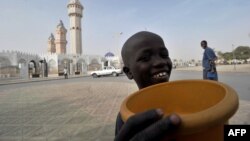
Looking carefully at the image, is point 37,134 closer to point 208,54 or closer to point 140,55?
point 208,54

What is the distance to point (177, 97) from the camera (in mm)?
950

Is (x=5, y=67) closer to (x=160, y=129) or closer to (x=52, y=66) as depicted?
(x=52, y=66)

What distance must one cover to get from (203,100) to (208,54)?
416 cm

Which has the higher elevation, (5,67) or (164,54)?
(5,67)

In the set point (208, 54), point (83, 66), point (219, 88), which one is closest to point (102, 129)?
point (208, 54)

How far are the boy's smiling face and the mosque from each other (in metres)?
34.3

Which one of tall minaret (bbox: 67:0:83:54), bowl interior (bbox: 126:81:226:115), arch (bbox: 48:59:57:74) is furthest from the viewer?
tall minaret (bbox: 67:0:83:54)

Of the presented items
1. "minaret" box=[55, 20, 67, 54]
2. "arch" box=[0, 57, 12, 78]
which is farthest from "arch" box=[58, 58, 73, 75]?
"minaret" box=[55, 20, 67, 54]

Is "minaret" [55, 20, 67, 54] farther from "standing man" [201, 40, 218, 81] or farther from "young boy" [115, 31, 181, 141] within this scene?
"young boy" [115, 31, 181, 141]

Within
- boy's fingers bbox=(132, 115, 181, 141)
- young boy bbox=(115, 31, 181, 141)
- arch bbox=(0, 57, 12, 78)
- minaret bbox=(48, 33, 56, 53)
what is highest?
minaret bbox=(48, 33, 56, 53)

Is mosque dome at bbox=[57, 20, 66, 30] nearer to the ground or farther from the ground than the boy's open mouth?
farther from the ground

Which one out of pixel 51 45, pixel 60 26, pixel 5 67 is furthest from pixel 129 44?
pixel 51 45

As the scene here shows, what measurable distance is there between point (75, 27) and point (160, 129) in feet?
227

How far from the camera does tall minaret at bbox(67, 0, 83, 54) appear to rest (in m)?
67.0
